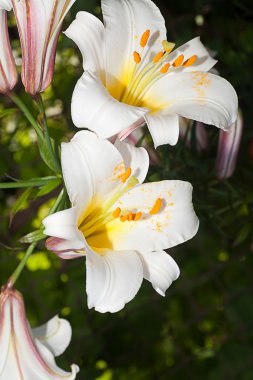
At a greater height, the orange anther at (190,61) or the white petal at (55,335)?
the orange anther at (190,61)

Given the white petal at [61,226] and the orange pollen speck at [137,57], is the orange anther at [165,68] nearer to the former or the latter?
the orange pollen speck at [137,57]

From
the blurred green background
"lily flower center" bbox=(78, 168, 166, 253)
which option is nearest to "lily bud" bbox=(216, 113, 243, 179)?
the blurred green background

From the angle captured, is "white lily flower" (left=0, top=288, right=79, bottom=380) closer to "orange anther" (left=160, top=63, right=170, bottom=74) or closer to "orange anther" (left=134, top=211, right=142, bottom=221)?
"orange anther" (left=134, top=211, right=142, bottom=221)

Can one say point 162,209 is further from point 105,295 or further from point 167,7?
point 167,7

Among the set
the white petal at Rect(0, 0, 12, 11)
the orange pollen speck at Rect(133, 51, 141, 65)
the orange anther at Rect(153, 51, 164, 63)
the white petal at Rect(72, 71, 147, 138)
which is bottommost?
the orange anther at Rect(153, 51, 164, 63)

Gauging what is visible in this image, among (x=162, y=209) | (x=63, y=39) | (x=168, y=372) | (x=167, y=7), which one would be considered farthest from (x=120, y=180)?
(x=168, y=372)

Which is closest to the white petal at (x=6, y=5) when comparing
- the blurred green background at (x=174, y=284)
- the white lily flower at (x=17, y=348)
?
the white lily flower at (x=17, y=348)
